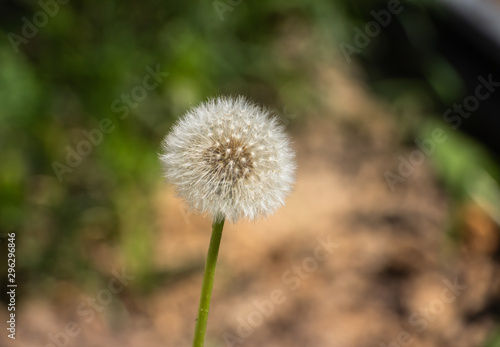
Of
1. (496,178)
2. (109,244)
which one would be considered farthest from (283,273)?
(496,178)

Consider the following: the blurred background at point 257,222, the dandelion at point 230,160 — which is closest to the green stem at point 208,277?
the dandelion at point 230,160

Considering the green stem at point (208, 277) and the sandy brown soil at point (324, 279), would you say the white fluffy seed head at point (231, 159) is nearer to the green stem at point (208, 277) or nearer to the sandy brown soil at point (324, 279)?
the green stem at point (208, 277)

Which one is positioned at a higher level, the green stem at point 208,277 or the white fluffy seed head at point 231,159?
the white fluffy seed head at point 231,159

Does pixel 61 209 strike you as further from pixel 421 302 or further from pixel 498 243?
pixel 498 243

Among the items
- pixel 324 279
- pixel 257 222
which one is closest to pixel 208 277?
pixel 257 222

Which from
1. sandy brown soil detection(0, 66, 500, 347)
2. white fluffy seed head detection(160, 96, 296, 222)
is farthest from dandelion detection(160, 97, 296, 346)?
sandy brown soil detection(0, 66, 500, 347)

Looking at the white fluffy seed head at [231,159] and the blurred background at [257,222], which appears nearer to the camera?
the white fluffy seed head at [231,159]

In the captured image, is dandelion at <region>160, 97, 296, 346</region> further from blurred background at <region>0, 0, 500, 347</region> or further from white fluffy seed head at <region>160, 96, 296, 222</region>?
blurred background at <region>0, 0, 500, 347</region>
